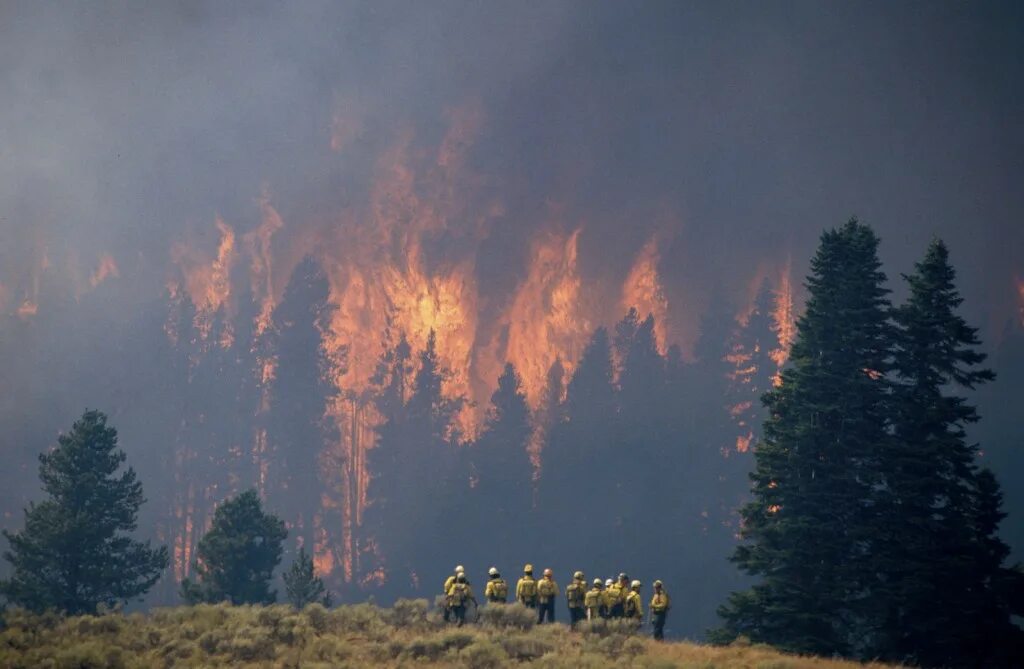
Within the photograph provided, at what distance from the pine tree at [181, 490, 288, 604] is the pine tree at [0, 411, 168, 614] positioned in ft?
10.3

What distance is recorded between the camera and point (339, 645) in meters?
39.2

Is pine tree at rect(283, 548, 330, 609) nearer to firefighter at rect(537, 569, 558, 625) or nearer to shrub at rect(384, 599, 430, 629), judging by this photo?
shrub at rect(384, 599, 430, 629)

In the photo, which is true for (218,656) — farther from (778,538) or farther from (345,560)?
(345,560)

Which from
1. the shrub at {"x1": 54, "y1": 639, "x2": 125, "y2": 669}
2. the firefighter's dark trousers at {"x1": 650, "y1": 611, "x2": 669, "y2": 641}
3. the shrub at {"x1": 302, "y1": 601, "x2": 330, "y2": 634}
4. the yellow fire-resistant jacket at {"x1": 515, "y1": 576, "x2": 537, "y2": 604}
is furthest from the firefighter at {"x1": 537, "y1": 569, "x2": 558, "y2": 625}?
the shrub at {"x1": 54, "y1": 639, "x2": 125, "y2": 669}

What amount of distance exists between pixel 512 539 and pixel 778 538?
142233 millimetres

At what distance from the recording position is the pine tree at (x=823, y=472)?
4762 centimetres

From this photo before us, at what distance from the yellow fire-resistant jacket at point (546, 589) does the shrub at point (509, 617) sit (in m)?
3.12

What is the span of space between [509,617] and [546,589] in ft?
13.6

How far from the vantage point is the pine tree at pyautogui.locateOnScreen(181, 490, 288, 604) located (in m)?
67.4

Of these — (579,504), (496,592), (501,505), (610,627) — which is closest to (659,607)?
(610,627)

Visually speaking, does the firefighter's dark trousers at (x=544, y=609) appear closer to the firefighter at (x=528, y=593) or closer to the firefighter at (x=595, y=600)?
the firefighter at (x=528, y=593)

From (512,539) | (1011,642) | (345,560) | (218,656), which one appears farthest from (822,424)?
(345,560)

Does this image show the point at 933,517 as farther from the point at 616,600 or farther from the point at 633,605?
the point at 616,600

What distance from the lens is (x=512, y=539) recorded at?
188 meters
